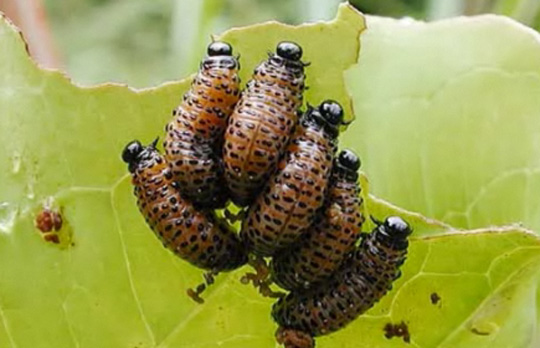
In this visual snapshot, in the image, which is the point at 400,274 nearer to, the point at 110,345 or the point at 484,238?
the point at 484,238

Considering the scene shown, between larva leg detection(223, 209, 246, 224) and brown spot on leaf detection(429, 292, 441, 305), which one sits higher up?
larva leg detection(223, 209, 246, 224)

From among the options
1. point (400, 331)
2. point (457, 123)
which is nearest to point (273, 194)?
point (400, 331)

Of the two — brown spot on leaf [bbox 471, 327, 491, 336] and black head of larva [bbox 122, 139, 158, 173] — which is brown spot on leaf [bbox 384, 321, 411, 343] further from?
black head of larva [bbox 122, 139, 158, 173]

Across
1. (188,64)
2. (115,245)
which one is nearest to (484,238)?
(115,245)

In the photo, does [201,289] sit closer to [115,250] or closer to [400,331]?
[115,250]

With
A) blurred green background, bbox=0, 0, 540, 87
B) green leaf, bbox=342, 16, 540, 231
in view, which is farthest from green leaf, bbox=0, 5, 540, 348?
blurred green background, bbox=0, 0, 540, 87

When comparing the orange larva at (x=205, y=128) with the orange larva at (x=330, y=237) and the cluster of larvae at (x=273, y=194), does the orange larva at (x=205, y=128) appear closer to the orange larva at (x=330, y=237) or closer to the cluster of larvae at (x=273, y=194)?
the cluster of larvae at (x=273, y=194)
